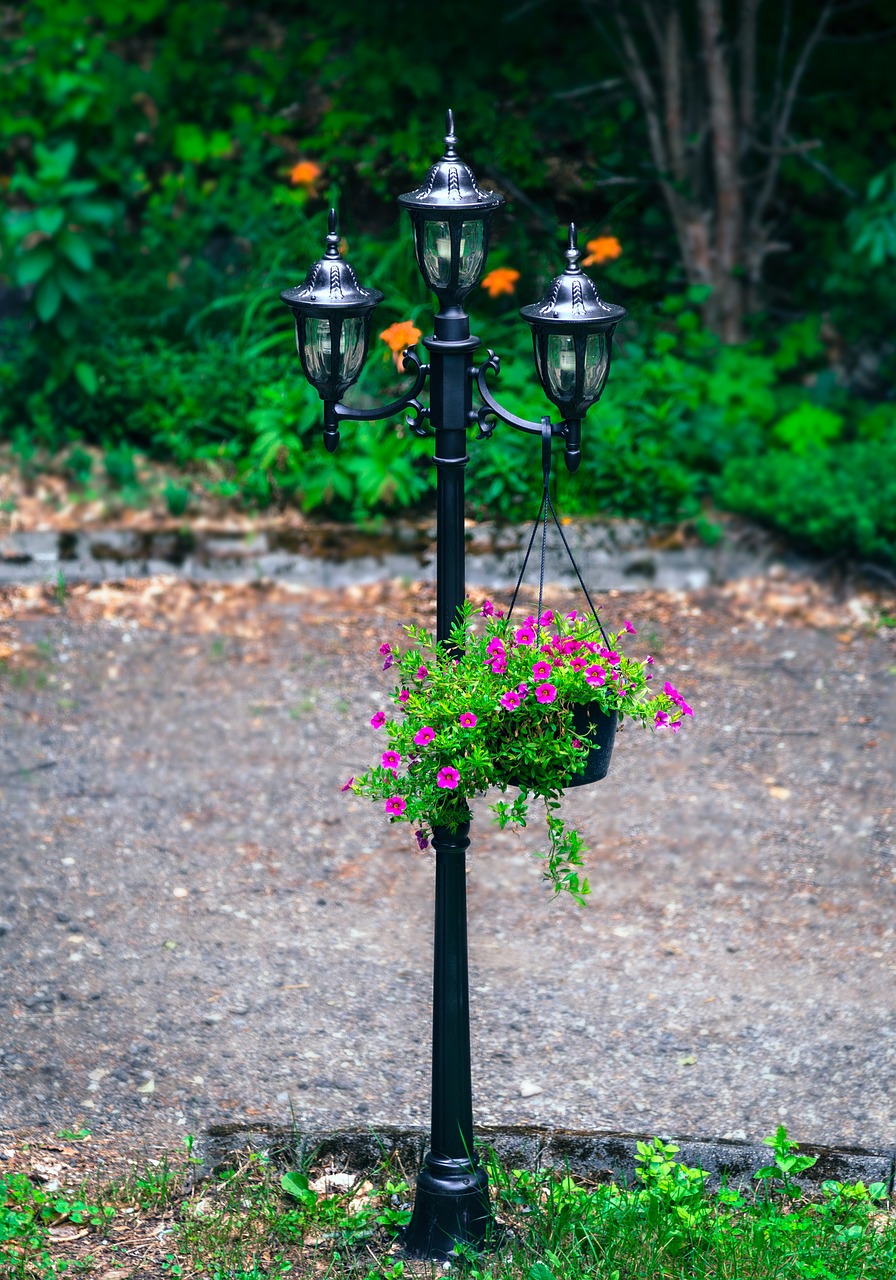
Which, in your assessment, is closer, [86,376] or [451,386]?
[451,386]

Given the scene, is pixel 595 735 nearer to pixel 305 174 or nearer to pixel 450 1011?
pixel 450 1011

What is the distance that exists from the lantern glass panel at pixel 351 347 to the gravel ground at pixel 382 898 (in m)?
2.06

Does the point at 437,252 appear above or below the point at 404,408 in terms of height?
above

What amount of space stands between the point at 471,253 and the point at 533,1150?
2.32 meters

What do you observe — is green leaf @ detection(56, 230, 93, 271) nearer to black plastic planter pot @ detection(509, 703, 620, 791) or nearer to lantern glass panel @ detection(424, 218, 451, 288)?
lantern glass panel @ detection(424, 218, 451, 288)

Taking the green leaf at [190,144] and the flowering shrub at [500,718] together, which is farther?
the green leaf at [190,144]

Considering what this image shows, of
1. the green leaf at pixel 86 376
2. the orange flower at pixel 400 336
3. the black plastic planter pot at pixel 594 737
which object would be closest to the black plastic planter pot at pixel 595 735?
the black plastic planter pot at pixel 594 737

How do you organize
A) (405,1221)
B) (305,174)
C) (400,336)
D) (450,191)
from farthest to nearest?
(305,174) < (400,336) < (405,1221) < (450,191)

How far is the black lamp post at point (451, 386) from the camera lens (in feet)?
10.5

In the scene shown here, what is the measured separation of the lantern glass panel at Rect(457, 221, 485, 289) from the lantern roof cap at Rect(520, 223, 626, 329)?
150 millimetres

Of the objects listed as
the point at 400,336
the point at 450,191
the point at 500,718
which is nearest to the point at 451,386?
the point at 450,191

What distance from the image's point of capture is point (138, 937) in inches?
191

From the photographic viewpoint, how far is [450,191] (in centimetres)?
317

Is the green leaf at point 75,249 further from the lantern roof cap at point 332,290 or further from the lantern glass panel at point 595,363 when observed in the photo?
the lantern glass panel at point 595,363
